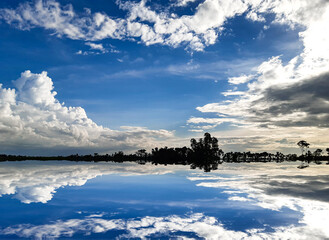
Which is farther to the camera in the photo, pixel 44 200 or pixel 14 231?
pixel 44 200

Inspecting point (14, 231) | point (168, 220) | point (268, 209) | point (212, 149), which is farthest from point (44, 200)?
point (212, 149)

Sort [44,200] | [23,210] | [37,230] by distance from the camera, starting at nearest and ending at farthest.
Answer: [37,230] < [23,210] < [44,200]

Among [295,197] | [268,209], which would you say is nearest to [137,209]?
[268,209]

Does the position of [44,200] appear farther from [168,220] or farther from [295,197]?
[295,197]

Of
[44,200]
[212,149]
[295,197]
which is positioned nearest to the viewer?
[44,200]

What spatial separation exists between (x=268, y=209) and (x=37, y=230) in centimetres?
1695

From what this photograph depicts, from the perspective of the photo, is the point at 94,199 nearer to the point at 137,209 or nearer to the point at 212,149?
the point at 137,209

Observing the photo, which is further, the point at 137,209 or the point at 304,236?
the point at 137,209

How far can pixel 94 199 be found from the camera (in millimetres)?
22922

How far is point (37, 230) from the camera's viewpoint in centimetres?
1423

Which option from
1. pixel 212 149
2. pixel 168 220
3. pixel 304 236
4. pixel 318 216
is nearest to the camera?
pixel 304 236

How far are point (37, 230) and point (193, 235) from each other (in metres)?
9.35

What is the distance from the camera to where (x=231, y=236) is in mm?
13359

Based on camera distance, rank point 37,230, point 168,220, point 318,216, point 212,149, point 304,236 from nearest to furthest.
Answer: point 304,236 → point 37,230 → point 168,220 → point 318,216 → point 212,149
